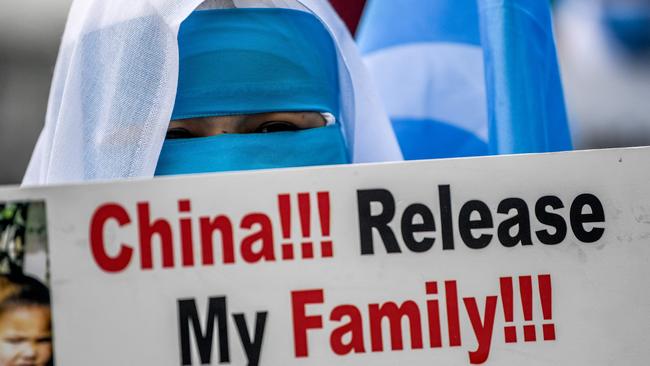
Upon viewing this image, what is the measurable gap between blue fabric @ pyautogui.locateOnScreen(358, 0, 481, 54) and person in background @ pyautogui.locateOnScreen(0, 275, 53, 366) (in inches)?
52.5

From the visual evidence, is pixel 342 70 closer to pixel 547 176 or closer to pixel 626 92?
pixel 547 176

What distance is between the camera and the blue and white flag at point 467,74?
1684 mm

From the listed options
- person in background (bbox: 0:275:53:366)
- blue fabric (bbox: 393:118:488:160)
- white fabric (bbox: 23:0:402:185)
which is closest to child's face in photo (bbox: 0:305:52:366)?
person in background (bbox: 0:275:53:366)

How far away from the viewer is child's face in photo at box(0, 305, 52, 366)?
1.05 meters

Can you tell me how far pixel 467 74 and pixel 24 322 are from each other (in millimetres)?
1321

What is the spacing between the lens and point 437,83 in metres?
2.14

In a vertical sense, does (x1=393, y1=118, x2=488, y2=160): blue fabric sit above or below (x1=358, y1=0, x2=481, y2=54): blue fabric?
below

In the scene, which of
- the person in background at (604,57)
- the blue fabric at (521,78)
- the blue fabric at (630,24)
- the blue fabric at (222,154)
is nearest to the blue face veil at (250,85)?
the blue fabric at (222,154)

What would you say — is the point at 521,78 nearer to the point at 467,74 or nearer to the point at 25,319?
the point at 467,74

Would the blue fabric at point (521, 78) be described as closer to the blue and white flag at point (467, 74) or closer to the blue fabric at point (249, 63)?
the blue and white flag at point (467, 74)

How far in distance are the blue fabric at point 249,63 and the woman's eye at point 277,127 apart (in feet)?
0.11

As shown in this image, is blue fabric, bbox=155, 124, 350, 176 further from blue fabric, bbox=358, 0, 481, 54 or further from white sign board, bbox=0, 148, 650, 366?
blue fabric, bbox=358, 0, 481, 54

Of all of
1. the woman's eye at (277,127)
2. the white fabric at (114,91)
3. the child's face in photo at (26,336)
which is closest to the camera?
the child's face in photo at (26,336)

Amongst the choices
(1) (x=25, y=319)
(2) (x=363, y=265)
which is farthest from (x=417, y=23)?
(1) (x=25, y=319)
